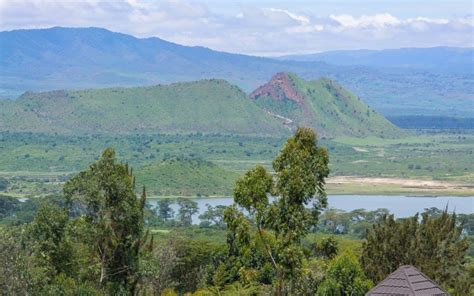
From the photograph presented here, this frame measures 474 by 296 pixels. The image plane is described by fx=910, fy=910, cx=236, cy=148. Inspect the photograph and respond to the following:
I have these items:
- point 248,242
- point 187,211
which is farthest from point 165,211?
point 248,242

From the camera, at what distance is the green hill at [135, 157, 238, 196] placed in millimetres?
125438

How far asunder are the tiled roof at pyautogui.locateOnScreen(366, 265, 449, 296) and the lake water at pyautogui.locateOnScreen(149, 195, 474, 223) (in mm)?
81272

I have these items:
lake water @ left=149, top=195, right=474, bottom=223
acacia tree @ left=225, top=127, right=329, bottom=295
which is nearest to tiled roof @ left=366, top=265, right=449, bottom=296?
acacia tree @ left=225, top=127, right=329, bottom=295

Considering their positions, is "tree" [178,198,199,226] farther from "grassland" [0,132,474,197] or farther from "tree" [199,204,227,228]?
"grassland" [0,132,474,197]

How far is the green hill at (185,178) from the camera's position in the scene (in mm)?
125438

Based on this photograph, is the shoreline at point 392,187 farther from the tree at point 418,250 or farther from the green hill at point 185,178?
the tree at point 418,250

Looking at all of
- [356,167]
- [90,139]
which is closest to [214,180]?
[356,167]

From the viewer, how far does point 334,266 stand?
1383 inches

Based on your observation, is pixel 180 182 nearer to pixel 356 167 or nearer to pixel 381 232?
pixel 356 167

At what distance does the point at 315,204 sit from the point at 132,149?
146904 millimetres

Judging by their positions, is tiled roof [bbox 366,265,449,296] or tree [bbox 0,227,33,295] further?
tree [bbox 0,227,33,295]

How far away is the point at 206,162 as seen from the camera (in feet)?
461

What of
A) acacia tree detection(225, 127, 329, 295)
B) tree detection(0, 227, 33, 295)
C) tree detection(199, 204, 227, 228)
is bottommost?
tree detection(199, 204, 227, 228)

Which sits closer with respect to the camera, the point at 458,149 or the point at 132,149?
the point at 132,149
